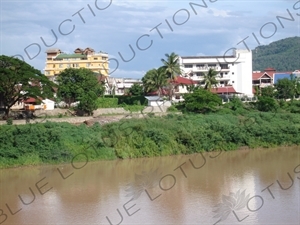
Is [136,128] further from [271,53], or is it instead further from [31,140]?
[271,53]

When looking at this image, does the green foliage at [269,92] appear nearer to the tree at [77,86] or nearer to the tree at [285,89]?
the tree at [285,89]

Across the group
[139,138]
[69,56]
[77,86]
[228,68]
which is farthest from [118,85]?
[139,138]

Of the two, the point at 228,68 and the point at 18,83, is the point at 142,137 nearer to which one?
the point at 18,83

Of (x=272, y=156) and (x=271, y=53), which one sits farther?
(x=271, y=53)

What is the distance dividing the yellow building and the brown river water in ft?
67.0

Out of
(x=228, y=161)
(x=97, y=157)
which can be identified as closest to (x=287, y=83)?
(x=228, y=161)

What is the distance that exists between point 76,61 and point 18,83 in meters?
17.0

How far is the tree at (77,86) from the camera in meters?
24.5

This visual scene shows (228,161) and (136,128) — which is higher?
(136,128)

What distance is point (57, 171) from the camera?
55.2 ft

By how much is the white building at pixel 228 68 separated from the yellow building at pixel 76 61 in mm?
5971

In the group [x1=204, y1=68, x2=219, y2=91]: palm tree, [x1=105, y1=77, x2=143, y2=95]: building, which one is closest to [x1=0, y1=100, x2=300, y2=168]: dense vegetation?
[x1=204, y1=68, x2=219, y2=91]: palm tree

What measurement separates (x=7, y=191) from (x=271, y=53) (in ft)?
239

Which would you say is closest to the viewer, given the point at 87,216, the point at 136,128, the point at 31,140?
the point at 87,216
